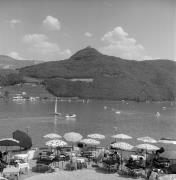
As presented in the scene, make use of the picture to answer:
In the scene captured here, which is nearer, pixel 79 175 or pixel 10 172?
pixel 10 172

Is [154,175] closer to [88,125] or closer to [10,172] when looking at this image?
[10,172]

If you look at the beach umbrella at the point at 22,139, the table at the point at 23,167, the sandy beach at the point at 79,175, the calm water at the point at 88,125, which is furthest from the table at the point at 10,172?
the calm water at the point at 88,125

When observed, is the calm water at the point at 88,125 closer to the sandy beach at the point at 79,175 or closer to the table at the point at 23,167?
the table at the point at 23,167

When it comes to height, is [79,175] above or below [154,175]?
below

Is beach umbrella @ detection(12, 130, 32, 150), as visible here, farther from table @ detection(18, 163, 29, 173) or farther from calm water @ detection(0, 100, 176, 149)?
table @ detection(18, 163, 29, 173)

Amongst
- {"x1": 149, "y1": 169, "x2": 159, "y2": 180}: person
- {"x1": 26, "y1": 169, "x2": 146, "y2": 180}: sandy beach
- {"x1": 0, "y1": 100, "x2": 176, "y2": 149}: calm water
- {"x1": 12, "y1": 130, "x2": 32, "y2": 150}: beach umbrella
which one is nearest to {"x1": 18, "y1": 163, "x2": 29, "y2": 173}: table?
{"x1": 26, "y1": 169, "x2": 146, "y2": 180}: sandy beach

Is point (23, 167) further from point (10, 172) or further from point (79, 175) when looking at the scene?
point (79, 175)

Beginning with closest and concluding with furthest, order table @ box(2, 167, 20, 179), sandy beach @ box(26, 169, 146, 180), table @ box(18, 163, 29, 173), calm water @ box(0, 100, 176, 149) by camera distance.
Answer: table @ box(2, 167, 20, 179), sandy beach @ box(26, 169, 146, 180), table @ box(18, 163, 29, 173), calm water @ box(0, 100, 176, 149)

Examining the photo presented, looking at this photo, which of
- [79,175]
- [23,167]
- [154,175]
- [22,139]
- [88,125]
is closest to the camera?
[154,175]

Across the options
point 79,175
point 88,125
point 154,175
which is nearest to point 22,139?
point 79,175

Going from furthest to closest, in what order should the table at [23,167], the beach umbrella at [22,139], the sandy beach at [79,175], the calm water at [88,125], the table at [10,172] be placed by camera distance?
the calm water at [88,125], the beach umbrella at [22,139], the table at [23,167], the sandy beach at [79,175], the table at [10,172]

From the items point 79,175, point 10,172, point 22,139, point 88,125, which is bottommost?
point 88,125

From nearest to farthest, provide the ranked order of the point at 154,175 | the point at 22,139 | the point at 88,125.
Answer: the point at 154,175 < the point at 22,139 < the point at 88,125
